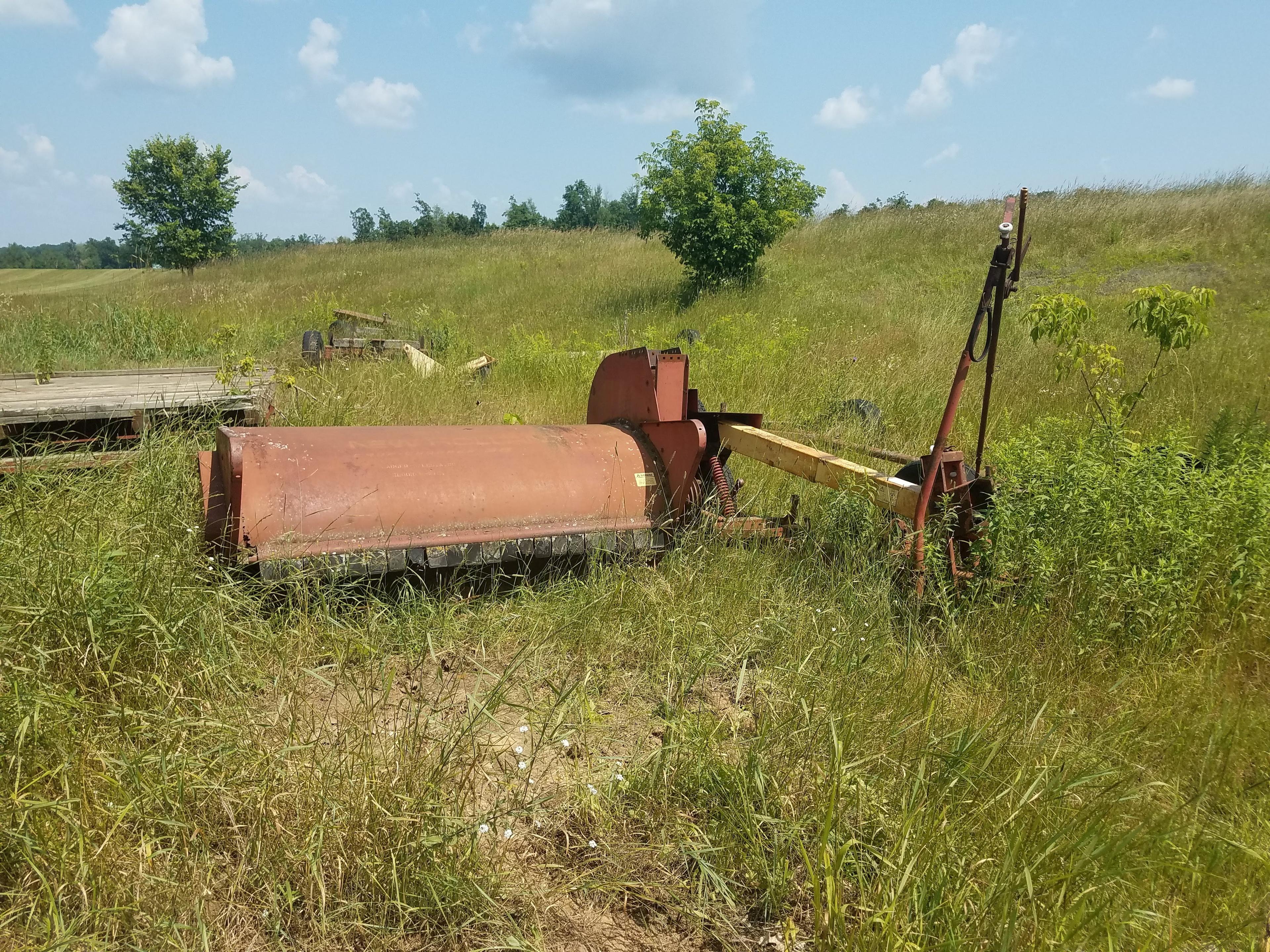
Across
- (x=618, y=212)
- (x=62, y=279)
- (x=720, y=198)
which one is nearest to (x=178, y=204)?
(x=62, y=279)

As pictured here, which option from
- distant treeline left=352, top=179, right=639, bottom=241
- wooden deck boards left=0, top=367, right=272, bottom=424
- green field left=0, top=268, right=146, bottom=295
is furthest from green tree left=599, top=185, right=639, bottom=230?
wooden deck boards left=0, top=367, right=272, bottom=424

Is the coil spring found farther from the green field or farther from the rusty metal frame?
the green field

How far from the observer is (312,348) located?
9.04 meters

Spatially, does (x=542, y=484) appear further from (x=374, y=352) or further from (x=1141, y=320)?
(x=374, y=352)

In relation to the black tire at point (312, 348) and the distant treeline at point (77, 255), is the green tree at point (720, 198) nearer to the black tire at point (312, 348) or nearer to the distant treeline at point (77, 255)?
the black tire at point (312, 348)

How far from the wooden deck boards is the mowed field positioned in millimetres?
517

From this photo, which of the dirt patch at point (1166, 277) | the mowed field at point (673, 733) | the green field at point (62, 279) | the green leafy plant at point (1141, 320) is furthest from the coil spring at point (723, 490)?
the green field at point (62, 279)

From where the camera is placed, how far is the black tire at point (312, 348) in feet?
28.5

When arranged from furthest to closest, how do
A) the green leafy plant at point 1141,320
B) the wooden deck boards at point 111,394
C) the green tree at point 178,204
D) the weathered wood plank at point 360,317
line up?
the green tree at point 178,204, the weathered wood plank at point 360,317, the green leafy plant at point 1141,320, the wooden deck boards at point 111,394

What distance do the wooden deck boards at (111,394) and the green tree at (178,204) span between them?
88.2 ft

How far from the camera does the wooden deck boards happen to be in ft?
14.0

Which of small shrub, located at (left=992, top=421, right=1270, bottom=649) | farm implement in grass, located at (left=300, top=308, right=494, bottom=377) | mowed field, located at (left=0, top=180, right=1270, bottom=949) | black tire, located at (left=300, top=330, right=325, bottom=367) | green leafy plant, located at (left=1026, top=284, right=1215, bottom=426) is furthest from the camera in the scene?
black tire, located at (left=300, top=330, right=325, bottom=367)

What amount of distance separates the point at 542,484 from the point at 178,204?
1353 inches

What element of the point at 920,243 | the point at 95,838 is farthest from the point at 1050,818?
the point at 920,243
